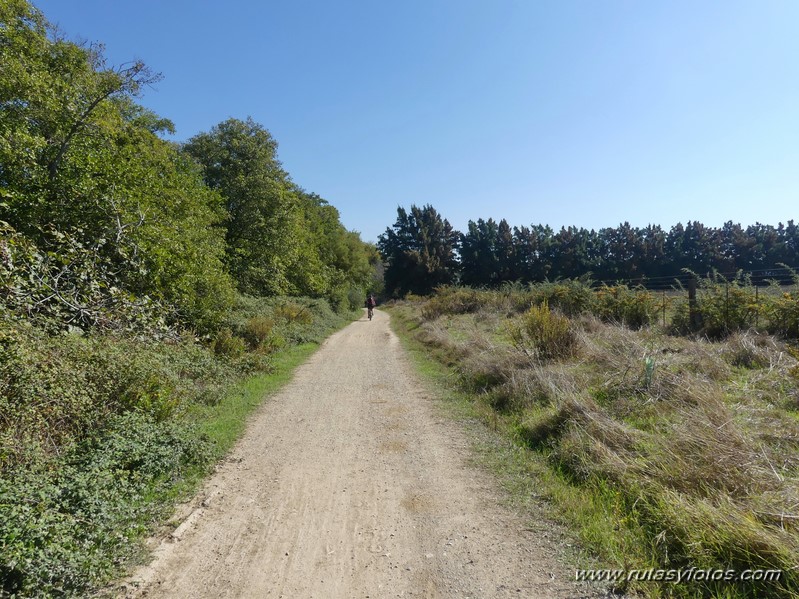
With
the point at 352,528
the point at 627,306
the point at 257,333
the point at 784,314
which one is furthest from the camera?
the point at 627,306

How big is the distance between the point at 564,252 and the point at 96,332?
57.8 m

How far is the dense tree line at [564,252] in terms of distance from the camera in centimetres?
5247

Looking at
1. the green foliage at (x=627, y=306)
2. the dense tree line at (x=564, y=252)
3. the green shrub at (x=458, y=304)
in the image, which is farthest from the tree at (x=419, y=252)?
the green foliage at (x=627, y=306)

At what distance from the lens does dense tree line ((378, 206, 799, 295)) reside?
172 ft

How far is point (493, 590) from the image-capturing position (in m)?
3.05

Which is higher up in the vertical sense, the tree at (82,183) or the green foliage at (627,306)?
the tree at (82,183)

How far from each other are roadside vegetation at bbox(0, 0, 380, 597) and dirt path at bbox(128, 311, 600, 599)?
56 centimetres

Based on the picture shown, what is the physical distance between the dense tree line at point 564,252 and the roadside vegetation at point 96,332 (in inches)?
1718

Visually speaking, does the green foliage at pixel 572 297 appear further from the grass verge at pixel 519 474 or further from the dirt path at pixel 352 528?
the dirt path at pixel 352 528

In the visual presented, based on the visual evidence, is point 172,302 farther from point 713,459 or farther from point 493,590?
point 713,459

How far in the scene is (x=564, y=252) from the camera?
56844 mm

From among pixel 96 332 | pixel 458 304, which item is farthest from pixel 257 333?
pixel 458 304

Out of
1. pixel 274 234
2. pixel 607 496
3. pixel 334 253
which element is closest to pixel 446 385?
pixel 607 496

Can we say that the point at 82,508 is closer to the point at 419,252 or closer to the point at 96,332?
the point at 96,332
